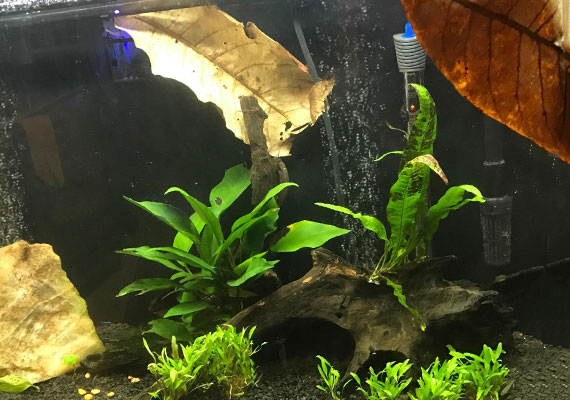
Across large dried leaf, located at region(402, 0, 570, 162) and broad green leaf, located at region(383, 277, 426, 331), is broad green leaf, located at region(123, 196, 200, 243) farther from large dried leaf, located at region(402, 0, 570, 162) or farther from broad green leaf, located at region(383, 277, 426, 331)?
large dried leaf, located at region(402, 0, 570, 162)

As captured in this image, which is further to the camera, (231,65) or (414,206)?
(231,65)

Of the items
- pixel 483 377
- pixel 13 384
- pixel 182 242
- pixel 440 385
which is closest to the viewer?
pixel 440 385

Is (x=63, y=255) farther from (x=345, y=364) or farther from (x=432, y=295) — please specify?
(x=432, y=295)

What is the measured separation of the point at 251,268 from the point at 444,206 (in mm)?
719

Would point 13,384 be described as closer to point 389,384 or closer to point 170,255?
point 170,255

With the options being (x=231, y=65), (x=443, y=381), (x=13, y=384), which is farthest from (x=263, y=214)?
(x=13, y=384)

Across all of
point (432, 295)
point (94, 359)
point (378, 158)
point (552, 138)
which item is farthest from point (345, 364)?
point (552, 138)

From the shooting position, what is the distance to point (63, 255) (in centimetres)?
242

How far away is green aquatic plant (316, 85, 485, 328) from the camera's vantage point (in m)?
1.76

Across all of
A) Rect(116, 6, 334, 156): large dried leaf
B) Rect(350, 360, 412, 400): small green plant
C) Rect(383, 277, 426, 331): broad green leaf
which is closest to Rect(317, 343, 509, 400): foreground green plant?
Rect(350, 360, 412, 400): small green plant

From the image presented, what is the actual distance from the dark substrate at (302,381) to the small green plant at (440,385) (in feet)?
0.72

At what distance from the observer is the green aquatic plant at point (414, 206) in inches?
69.2

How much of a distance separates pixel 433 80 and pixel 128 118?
121 centimetres

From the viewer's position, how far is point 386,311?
1.91 metres
